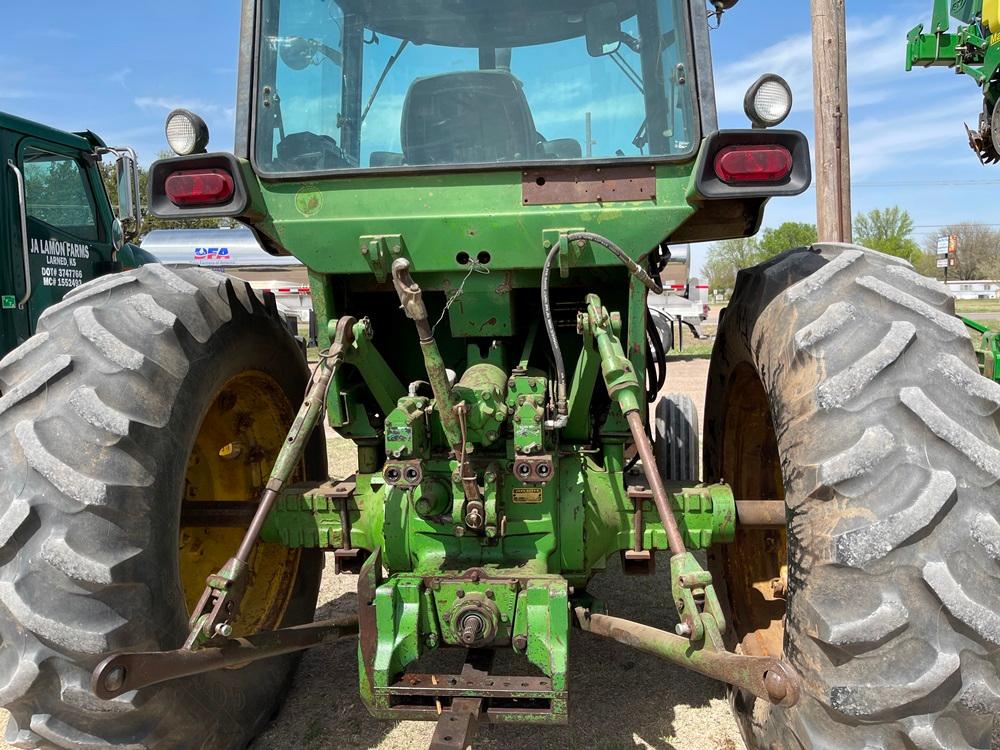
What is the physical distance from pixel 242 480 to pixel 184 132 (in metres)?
1.43

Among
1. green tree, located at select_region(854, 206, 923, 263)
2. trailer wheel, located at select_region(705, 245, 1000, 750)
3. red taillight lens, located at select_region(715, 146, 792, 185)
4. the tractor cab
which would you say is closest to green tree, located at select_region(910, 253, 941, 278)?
green tree, located at select_region(854, 206, 923, 263)

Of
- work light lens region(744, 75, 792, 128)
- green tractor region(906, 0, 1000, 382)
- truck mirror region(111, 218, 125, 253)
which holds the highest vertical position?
green tractor region(906, 0, 1000, 382)

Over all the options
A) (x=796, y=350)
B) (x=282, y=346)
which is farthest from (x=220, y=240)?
(x=796, y=350)

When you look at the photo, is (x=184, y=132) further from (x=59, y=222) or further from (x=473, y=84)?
(x=59, y=222)

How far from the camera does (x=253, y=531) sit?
2.17m

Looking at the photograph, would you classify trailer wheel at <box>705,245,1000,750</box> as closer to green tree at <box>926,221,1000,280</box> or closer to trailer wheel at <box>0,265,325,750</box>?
trailer wheel at <box>0,265,325,750</box>

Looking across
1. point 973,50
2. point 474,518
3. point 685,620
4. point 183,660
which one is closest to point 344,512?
point 474,518

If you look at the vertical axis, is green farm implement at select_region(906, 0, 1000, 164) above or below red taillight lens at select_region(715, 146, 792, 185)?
above

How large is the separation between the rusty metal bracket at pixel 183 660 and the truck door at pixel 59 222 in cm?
501

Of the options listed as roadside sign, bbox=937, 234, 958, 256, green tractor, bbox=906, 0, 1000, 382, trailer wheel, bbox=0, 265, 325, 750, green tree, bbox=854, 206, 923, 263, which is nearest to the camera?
trailer wheel, bbox=0, 265, 325, 750

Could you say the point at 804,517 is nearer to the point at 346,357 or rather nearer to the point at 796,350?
the point at 796,350

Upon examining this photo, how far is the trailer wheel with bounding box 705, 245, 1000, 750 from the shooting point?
186 cm

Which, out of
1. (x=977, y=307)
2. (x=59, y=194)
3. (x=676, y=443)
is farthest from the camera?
(x=977, y=307)

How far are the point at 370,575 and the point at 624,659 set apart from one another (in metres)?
1.57
